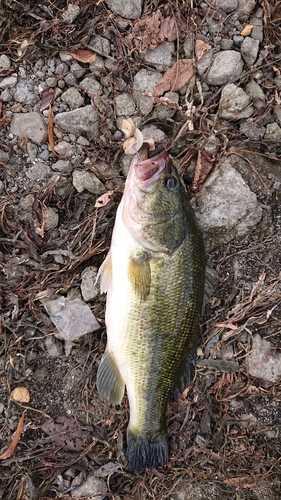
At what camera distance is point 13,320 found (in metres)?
3.56

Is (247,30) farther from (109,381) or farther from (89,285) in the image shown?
(109,381)

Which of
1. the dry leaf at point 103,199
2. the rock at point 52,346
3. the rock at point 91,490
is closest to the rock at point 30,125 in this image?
the dry leaf at point 103,199

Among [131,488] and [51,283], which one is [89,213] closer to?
[51,283]

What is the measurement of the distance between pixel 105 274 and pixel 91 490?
1740 mm

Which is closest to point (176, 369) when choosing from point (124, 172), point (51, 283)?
point (51, 283)

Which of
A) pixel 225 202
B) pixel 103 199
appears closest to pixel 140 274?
pixel 103 199

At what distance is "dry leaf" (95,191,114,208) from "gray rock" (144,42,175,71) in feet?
3.63

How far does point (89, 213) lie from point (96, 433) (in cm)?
177

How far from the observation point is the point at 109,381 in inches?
133

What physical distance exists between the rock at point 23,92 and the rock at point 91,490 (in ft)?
9.98

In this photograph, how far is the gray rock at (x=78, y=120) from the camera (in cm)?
356

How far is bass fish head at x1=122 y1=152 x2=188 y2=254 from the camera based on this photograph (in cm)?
306

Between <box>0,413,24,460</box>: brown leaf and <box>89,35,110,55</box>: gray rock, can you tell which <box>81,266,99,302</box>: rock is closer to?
<box>0,413,24,460</box>: brown leaf

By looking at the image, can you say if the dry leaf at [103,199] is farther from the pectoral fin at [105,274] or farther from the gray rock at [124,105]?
the gray rock at [124,105]
